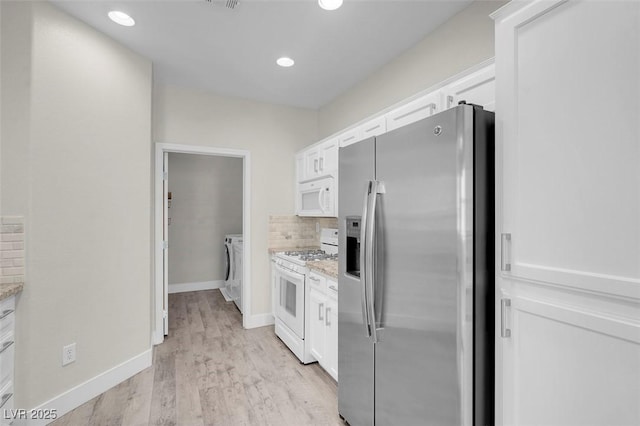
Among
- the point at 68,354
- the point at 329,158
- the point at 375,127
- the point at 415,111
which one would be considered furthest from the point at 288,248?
the point at 415,111

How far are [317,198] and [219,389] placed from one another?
1971 mm

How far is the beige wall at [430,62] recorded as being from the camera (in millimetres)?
2025

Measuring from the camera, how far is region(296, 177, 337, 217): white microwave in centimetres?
310

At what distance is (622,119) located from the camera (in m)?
0.89

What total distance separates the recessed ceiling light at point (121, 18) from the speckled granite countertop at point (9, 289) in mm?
1900

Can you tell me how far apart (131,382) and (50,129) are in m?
2.01

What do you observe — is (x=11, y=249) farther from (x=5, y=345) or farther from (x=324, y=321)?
(x=324, y=321)

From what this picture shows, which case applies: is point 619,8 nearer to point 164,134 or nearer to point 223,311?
point 164,134

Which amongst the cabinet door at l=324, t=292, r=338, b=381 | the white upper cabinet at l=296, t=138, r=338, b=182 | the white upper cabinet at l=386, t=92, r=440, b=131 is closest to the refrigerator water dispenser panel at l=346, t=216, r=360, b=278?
the cabinet door at l=324, t=292, r=338, b=381

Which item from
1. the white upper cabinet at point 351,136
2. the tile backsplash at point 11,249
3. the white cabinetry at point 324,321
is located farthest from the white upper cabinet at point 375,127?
the tile backsplash at point 11,249

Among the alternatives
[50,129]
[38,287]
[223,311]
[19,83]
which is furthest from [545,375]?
[223,311]

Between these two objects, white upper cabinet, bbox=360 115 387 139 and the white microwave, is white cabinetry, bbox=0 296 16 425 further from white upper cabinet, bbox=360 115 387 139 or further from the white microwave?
white upper cabinet, bbox=360 115 387 139

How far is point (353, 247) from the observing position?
6.43 feet

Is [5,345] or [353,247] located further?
[353,247]
